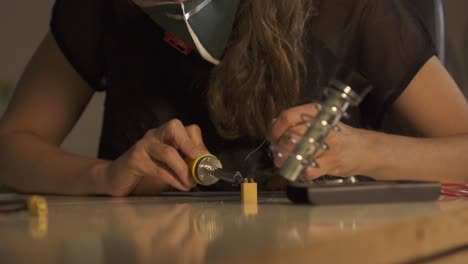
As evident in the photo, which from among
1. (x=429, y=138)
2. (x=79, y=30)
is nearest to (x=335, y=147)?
(x=429, y=138)

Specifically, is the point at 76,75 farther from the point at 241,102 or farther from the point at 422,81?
the point at 422,81


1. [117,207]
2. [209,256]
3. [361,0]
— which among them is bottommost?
[117,207]

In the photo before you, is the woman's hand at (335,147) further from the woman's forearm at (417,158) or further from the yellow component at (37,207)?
the yellow component at (37,207)

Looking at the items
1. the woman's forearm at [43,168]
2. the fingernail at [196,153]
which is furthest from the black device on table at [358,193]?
the woman's forearm at [43,168]

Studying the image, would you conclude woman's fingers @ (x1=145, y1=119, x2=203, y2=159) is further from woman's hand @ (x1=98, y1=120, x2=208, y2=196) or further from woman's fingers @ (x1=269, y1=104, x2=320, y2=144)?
woman's fingers @ (x1=269, y1=104, x2=320, y2=144)

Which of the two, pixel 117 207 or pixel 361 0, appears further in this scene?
pixel 361 0

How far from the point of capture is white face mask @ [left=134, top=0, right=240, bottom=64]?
3.58 ft

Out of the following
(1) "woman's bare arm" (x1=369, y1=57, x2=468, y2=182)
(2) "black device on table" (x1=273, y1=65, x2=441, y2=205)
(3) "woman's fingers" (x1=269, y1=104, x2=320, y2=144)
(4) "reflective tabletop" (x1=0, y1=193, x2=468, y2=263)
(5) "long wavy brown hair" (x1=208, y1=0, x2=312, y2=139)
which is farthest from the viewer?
(5) "long wavy brown hair" (x1=208, y1=0, x2=312, y2=139)

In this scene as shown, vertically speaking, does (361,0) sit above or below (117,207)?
above

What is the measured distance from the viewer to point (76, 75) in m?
1.39

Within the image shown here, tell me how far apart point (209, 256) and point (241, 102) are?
794 mm

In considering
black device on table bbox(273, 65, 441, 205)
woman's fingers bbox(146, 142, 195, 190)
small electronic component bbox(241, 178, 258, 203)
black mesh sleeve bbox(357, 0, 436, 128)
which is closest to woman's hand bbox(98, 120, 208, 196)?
woman's fingers bbox(146, 142, 195, 190)

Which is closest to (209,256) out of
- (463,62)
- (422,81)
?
(422,81)

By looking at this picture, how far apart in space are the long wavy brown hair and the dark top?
6 centimetres
